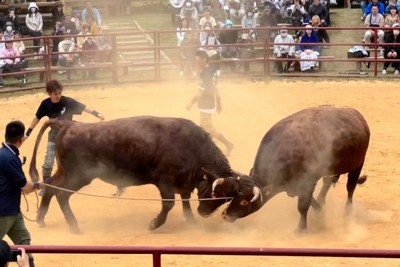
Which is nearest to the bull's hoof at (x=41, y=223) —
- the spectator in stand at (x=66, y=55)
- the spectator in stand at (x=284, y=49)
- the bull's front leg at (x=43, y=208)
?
the bull's front leg at (x=43, y=208)

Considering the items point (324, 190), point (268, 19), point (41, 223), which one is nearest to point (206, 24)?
point (268, 19)

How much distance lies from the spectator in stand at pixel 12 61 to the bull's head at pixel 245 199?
35.7 ft

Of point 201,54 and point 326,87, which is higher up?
point 201,54

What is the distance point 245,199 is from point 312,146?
102 centimetres

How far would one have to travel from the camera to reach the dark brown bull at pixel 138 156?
9.67m

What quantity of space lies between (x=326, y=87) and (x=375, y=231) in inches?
361

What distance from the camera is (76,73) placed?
68.5 feet

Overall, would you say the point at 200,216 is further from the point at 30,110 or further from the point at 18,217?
the point at 30,110

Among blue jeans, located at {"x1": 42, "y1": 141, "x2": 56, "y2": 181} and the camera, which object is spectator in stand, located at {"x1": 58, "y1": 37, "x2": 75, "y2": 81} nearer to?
blue jeans, located at {"x1": 42, "y1": 141, "x2": 56, "y2": 181}

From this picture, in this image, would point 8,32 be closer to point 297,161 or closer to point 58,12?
point 58,12

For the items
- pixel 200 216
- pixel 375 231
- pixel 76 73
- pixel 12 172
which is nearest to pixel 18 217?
pixel 12 172

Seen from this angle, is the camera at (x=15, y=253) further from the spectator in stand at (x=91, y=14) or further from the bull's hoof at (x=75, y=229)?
the spectator in stand at (x=91, y=14)

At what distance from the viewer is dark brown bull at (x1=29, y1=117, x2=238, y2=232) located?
967 centimetres

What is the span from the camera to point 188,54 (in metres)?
20.4
